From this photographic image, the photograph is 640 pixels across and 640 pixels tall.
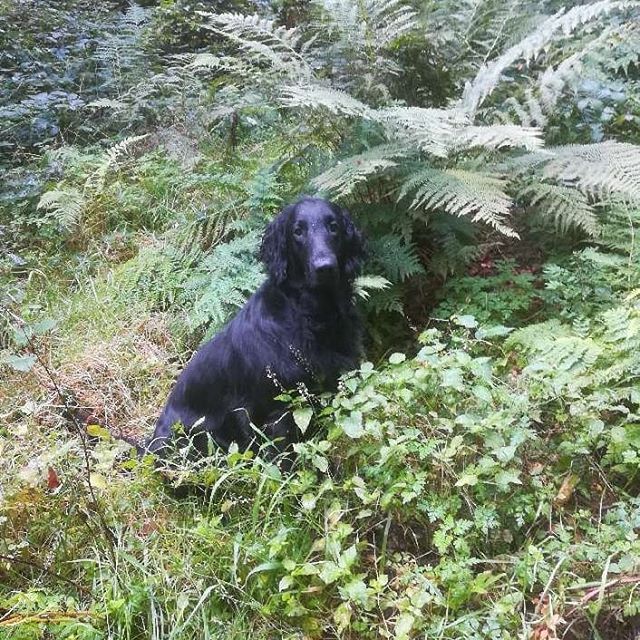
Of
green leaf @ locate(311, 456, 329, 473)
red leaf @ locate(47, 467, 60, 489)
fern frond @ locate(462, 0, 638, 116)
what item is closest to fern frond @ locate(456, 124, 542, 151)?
fern frond @ locate(462, 0, 638, 116)

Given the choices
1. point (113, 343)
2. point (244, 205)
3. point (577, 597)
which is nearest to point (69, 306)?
point (113, 343)

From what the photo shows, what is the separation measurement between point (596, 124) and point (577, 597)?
2.85 metres

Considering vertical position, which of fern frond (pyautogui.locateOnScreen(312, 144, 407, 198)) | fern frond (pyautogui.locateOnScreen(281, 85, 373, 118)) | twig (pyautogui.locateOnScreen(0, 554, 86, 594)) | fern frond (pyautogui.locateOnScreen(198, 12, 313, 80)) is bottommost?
twig (pyautogui.locateOnScreen(0, 554, 86, 594))

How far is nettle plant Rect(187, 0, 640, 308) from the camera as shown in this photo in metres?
2.92

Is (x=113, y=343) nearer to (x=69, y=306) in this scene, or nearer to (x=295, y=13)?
(x=69, y=306)

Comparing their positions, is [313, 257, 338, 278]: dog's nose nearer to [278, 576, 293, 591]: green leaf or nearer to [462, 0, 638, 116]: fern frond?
[278, 576, 293, 591]: green leaf

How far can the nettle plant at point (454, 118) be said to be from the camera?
2918 millimetres

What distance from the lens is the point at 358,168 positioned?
3008 mm

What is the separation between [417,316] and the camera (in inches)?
137

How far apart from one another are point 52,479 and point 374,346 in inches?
71.5

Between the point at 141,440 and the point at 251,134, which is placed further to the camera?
the point at 251,134

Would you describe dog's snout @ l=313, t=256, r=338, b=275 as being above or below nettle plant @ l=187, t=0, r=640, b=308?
below

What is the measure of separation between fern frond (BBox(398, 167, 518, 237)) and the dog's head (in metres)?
0.40

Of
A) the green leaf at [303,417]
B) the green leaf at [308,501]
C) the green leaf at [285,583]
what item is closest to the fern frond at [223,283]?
the green leaf at [303,417]
